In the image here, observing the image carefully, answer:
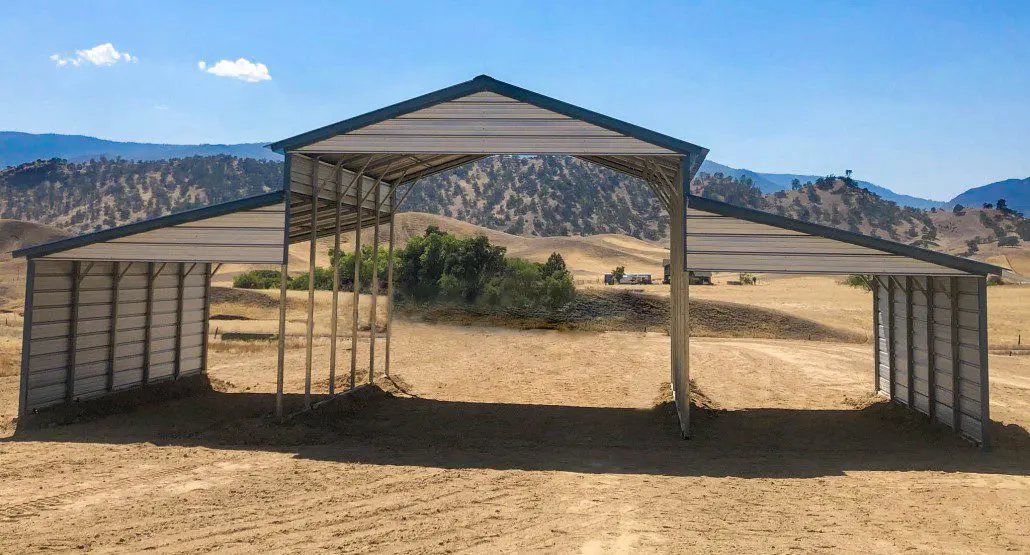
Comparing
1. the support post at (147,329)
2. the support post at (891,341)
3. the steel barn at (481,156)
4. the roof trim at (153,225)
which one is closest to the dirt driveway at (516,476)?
the support post at (891,341)

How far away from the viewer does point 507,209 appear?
5443 inches

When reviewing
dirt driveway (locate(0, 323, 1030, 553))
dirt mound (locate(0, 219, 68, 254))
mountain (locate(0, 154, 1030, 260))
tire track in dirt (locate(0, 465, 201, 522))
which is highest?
mountain (locate(0, 154, 1030, 260))

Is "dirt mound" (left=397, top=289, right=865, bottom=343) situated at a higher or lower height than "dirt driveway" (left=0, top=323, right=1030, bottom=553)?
higher

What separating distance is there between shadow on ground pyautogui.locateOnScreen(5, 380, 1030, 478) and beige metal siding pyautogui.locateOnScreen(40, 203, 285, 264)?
3.53 meters

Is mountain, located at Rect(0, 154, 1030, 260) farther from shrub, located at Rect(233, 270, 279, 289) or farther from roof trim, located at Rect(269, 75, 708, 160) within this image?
roof trim, located at Rect(269, 75, 708, 160)

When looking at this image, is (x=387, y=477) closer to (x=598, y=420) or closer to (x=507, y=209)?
(x=598, y=420)

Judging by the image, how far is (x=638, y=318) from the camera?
40.2 m

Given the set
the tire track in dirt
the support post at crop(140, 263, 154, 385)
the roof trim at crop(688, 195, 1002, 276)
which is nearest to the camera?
the tire track in dirt

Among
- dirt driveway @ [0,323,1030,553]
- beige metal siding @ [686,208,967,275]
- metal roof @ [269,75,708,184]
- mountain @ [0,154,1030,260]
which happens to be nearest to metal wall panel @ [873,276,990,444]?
dirt driveway @ [0,323,1030,553]

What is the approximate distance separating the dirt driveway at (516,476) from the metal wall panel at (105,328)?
1426 mm

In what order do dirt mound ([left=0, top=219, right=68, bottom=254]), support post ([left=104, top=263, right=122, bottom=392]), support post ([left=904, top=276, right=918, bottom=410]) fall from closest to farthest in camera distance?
support post ([left=904, top=276, right=918, bottom=410]) < support post ([left=104, top=263, right=122, bottom=392]) < dirt mound ([left=0, top=219, right=68, bottom=254])

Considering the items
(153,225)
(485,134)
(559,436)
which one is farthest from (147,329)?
(559,436)

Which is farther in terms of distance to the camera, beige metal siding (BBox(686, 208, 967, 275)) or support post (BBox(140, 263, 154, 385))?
support post (BBox(140, 263, 154, 385))

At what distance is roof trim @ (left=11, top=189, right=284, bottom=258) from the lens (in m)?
13.8
